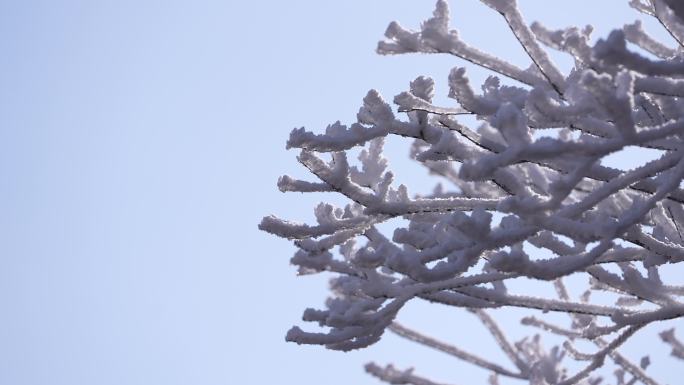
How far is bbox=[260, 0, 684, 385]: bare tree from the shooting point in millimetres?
2434

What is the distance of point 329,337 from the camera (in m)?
3.50

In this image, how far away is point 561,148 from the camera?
7.78 feet

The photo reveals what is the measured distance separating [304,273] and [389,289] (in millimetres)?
761

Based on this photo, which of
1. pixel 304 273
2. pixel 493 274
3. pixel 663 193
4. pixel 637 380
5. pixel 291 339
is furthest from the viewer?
pixel 637 380

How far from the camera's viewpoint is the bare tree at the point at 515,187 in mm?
2434

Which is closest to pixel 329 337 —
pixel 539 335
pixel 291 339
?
pixel 291 339

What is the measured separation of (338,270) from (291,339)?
40cm

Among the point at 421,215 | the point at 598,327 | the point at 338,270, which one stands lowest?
the point at 598,327

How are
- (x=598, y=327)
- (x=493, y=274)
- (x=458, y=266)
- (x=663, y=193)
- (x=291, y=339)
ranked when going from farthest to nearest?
(x=291, y=339), (x=598, y=327), (x=493, y=274), (x=458, y=266), (x=663, y=193)

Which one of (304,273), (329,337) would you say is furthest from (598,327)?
(304,273)

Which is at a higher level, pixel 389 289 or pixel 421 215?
pixel 421 215

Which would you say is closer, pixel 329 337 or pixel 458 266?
pixel 458 266

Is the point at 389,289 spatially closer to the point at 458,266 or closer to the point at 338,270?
the point at 338,270

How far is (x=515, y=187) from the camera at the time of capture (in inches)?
107
